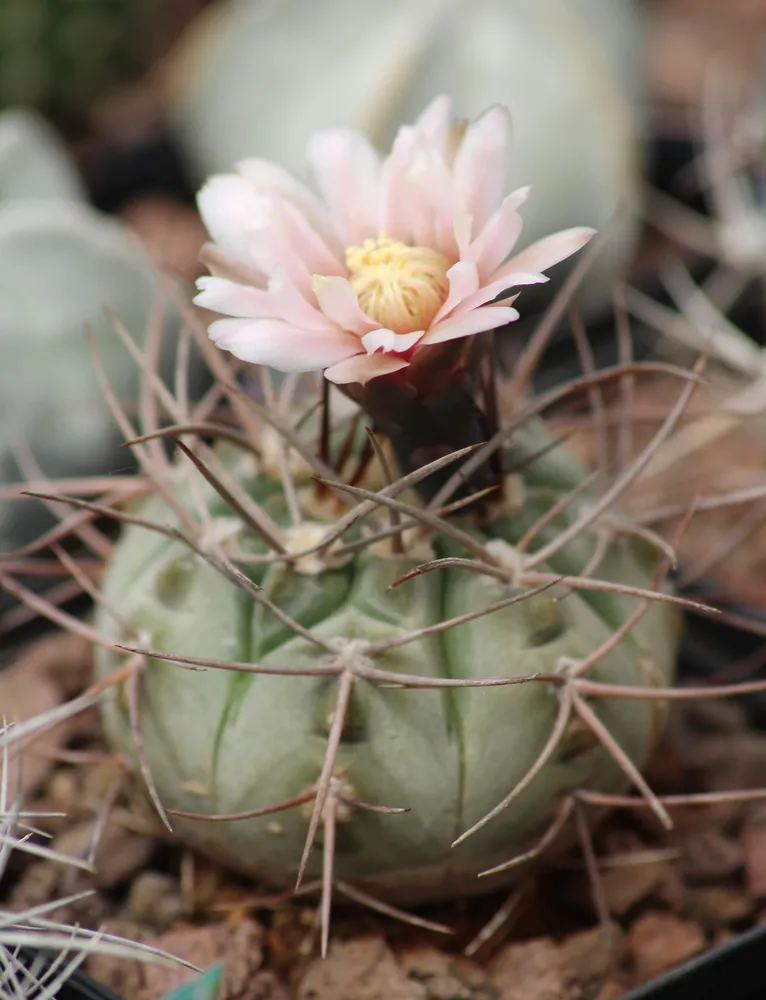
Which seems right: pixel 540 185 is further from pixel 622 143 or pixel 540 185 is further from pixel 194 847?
pixel 194 847

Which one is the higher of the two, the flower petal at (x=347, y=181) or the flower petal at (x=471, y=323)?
the flower petal at (x=347, y=181)

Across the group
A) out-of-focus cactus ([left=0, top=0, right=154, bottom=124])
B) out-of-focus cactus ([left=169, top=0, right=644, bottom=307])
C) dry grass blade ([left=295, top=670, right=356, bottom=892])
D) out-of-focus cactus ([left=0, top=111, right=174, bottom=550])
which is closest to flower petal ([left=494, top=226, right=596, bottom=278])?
dry grass blade ([left=295, top=670, right=356, bottom=892])

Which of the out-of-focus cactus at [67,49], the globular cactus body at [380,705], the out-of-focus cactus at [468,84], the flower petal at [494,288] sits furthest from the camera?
the out-of-focus cactus at [67,49]

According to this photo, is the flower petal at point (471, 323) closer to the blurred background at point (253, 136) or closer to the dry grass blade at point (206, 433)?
the dry grass blade at point (206, 433)

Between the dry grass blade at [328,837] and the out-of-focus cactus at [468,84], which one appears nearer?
the dry grass blade at [328,837]

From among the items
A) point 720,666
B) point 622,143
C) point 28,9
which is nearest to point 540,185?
point 622,143

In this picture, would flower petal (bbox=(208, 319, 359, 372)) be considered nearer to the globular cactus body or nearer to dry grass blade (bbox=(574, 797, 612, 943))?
the globular cactus body

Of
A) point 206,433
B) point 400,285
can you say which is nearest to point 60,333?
point 206,433

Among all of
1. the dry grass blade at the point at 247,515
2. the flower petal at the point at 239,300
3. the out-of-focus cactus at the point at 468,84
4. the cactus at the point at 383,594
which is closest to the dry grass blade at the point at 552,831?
the cactus at the point at 383,594
